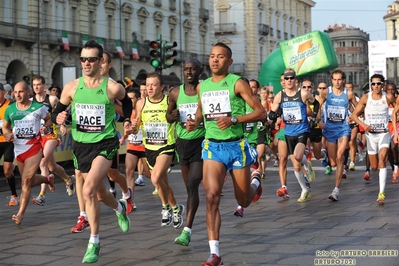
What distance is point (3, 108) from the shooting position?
11.3 metres

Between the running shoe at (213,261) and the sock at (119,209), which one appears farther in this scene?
the sock at (119,209)

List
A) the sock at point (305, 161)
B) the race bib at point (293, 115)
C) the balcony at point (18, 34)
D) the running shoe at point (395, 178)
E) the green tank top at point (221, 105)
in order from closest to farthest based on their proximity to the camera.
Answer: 1. the green tank top at point (221, 105)
2. the race bib at point (293, 115)
3. the sock at point (305, 161)
4. the running shoe at point (395, 178)
5. the balcony at point (18, 34)

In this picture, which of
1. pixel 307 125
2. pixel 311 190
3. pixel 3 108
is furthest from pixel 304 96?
pixel 3 108

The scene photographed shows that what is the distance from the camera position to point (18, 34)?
3962 cm

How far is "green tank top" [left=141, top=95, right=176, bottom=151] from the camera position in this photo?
30.3ft

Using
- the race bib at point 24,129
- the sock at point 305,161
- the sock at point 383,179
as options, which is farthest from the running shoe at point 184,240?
the sock at point 305,161

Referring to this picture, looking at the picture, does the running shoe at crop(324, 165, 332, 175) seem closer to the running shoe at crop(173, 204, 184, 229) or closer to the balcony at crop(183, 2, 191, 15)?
the running shoe at crop(173, 204, 184, 229)

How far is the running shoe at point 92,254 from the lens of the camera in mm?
6559

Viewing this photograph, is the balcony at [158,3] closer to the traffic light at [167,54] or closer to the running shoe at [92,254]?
the traffic light at [167,54]

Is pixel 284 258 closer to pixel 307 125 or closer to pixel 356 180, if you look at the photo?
pixel 307 125

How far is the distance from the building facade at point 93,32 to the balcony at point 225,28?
967cm

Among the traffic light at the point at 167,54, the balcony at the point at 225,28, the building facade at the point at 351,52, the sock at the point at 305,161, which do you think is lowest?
the sock at the point at 305,161

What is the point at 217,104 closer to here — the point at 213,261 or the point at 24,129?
the point at 213,261

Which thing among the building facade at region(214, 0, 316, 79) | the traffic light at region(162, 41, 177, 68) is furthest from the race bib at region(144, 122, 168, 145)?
the building facade at region(214, 0, 316, 79)
